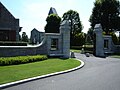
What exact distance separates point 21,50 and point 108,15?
3893cm

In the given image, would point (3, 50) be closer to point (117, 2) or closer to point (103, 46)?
point (103, 46)

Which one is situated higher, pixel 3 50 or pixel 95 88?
pixel 3 50

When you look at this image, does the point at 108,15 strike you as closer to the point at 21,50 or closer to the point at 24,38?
the point at 21,50

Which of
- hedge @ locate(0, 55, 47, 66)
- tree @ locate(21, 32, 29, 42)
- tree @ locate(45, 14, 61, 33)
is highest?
tree @ locate(45, 14, 61, 33)

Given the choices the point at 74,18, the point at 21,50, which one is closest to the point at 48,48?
the point at 21,50

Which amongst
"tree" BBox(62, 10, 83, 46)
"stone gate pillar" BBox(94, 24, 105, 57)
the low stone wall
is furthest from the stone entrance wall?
"tree" BBox(62, 10, 83, 46)

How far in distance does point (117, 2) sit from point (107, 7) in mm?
3189

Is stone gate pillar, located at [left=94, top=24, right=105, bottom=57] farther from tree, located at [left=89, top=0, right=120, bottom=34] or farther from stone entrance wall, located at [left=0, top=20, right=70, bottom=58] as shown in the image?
tree, located at [left=89, top=0, right=120, bottom=34]

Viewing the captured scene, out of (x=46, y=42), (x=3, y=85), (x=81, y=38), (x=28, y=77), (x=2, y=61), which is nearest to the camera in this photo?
(x=3, y=85)

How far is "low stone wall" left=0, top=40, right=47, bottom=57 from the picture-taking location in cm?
1898

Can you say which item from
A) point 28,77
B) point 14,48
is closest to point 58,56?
point 14,48

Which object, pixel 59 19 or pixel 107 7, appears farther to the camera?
pixel 59 19

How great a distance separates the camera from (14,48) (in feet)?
65.2

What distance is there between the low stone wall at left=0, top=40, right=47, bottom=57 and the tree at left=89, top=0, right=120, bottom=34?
33.9m
